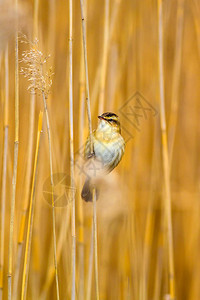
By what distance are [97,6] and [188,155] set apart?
0.91 meters

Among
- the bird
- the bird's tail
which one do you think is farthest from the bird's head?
the bird's tail

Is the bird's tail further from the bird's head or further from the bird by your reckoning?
the bird's head

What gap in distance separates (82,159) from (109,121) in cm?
15

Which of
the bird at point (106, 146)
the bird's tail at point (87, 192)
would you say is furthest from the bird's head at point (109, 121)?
the bird's tail at point (87, 192)

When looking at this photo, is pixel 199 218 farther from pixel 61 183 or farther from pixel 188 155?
pixel 61 183

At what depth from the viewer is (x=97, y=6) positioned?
181cm

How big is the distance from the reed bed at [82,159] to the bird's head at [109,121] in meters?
0.04

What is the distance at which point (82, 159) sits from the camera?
4.03 feet

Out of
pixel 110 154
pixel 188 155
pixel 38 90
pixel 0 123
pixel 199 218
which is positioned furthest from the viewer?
pixel 188 155

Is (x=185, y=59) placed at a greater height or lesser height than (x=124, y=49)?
greater

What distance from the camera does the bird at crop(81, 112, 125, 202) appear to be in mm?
1188

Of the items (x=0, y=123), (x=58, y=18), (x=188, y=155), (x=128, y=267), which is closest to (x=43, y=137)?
(x=0, y=123)

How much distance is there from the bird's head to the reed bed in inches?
1.4

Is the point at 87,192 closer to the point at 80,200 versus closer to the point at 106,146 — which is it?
the point at 80,200
